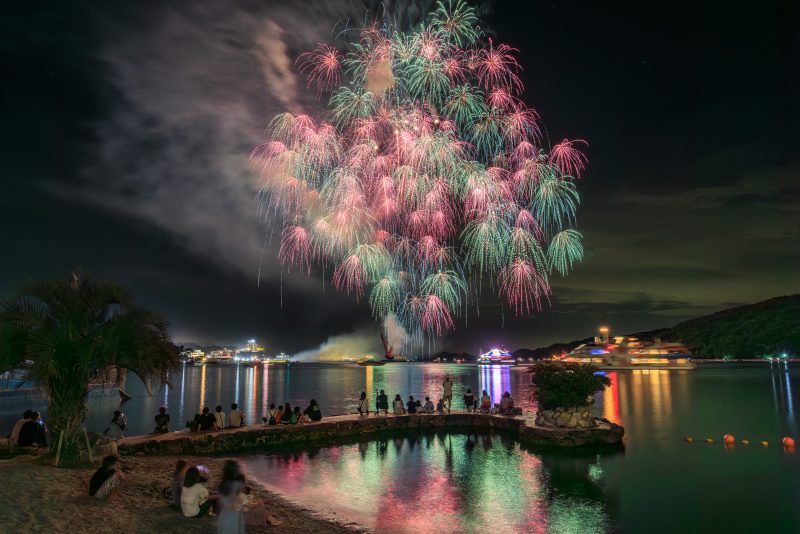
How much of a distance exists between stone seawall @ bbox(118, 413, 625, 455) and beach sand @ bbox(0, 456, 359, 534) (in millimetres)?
6283

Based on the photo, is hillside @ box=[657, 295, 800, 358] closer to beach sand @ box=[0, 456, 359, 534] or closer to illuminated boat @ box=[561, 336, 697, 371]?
illuminated boat @ box=[561, 336, 697, 371]

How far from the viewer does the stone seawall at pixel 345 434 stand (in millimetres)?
20438

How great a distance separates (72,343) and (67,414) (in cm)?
183

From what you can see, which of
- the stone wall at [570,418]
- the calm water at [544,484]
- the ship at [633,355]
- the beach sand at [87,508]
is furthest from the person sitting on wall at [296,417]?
the ship at [633,355]

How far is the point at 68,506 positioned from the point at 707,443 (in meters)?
25.9

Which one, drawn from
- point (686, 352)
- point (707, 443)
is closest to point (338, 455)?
point (707, 443)

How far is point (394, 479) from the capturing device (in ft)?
56.7

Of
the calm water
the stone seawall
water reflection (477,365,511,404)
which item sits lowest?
water reflection (477,365,511,404)

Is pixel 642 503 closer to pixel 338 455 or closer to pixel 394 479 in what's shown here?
pixel 394 479

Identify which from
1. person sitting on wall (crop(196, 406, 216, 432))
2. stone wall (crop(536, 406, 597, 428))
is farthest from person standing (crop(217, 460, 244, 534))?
stone wall (crop(536, 406, 597, 428))

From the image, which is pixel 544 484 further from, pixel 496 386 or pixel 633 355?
pixel 633 355

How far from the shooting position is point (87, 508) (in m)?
10.8

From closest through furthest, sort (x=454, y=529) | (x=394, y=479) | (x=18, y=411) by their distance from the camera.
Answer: (x=454, y=529), (x=394, y=479), (x=18, y=411)

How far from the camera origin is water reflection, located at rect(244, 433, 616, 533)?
1306 cm
